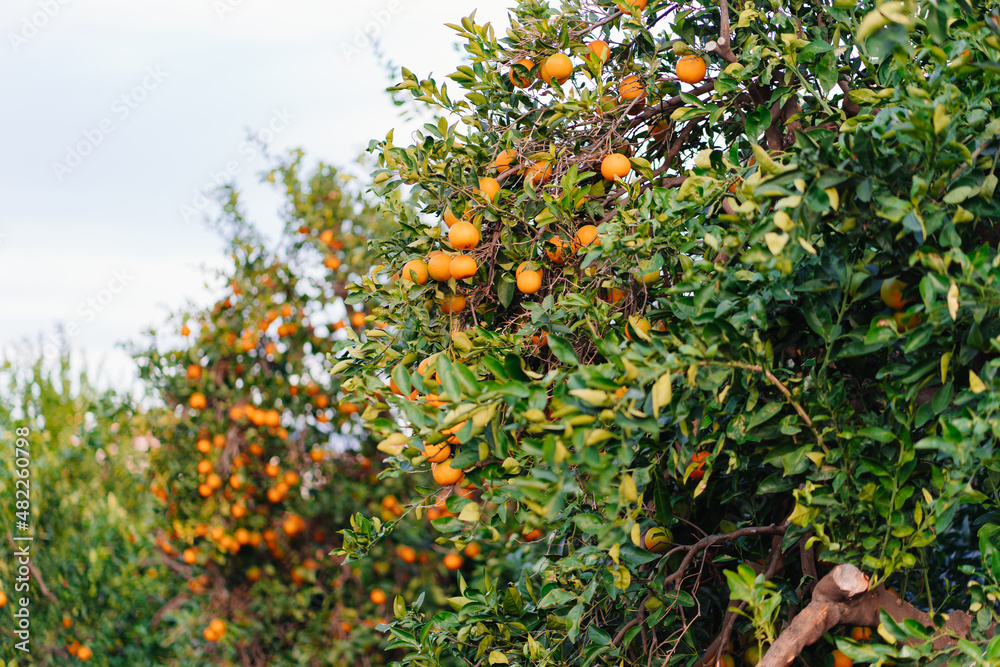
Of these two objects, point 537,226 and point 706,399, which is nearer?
point 706,399

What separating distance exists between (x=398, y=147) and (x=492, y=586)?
823 millimetres

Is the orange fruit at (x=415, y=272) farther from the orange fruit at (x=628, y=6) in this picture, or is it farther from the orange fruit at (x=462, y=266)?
the orange fruit at (x=628, y=6)

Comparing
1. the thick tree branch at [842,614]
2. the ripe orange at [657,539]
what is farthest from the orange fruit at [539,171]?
the thick tree branch at [842,614]

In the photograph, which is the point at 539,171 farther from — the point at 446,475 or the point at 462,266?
the point at 446,475

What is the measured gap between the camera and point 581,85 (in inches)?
54.1

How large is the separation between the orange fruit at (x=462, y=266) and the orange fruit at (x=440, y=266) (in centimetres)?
1

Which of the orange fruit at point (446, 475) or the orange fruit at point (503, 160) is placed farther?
the orange fruit at point (503, 160)

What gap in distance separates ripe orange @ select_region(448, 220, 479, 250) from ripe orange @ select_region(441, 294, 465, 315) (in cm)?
8

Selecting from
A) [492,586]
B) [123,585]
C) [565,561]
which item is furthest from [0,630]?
[565,561]

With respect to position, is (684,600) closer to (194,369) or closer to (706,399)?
(706,399)

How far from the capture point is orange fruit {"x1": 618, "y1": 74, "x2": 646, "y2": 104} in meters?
1.32

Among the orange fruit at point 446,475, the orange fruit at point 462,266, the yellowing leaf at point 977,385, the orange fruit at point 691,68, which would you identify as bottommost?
the yellowing leaf at point 977,385

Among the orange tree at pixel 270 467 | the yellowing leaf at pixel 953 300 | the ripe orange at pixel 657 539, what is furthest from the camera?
the orange tree at pixel 270 467

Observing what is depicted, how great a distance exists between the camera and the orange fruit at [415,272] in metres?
1.27
